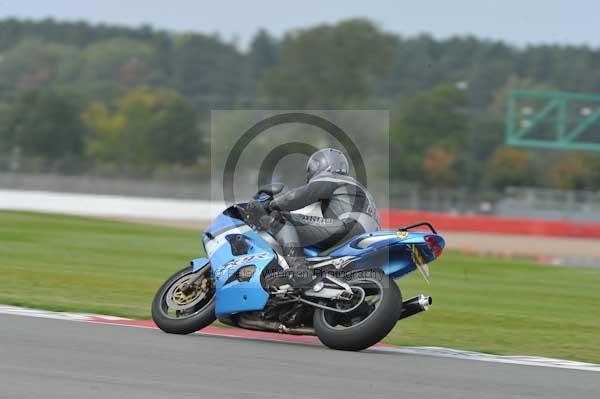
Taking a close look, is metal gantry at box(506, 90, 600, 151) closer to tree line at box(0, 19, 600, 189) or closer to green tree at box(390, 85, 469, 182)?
tree line at box(0, 19, 600, 189)

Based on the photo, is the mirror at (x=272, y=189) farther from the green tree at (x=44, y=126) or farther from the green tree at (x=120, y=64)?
the green tree at (x=120, y=64)

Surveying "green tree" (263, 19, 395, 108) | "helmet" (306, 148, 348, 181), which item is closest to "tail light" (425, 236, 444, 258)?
"helmet" (306, 148, 348, 181)

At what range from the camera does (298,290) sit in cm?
856

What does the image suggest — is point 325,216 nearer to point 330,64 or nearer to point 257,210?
point 257,210

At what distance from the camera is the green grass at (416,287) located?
10.4 m

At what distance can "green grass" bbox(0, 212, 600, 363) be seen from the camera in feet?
34.0

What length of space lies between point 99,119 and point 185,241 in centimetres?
5075

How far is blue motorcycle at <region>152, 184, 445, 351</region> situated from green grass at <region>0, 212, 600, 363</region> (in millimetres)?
1230

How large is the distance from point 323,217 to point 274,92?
70.2m

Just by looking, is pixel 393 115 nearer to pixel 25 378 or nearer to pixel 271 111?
pixel 271 111

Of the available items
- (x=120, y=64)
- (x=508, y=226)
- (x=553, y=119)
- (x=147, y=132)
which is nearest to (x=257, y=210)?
(x=508, y=226)

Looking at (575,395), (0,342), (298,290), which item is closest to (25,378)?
(0,342)

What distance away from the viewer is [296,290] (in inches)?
337

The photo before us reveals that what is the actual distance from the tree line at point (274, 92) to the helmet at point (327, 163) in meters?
43.5
